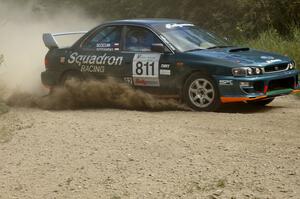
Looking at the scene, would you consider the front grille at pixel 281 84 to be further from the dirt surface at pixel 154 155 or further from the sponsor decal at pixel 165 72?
the sponsor decal at pixel 165 72

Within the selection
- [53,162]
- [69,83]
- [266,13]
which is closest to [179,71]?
[69,83]

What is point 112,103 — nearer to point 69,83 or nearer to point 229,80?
point 69,83

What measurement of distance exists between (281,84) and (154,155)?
355cm

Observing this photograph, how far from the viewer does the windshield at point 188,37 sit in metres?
10.1

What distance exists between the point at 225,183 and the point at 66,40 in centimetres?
1531

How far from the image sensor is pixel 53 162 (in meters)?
6.92

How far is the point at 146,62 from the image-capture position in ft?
33.1

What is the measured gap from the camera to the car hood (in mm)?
9289

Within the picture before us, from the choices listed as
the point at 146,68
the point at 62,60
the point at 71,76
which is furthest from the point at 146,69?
the point at 62,60

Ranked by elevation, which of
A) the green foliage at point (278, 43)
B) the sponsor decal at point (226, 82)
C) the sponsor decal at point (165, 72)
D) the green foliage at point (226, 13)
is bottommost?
the sponsor decal at point (226, 82)

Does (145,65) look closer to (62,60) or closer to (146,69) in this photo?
(146,69)

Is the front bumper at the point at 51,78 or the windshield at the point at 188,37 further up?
the windshield at the point at 188,37

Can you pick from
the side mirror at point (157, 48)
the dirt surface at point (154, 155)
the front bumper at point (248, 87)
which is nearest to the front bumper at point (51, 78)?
the dirt surface at point (154, 155)

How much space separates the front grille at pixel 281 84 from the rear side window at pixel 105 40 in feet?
9.13
